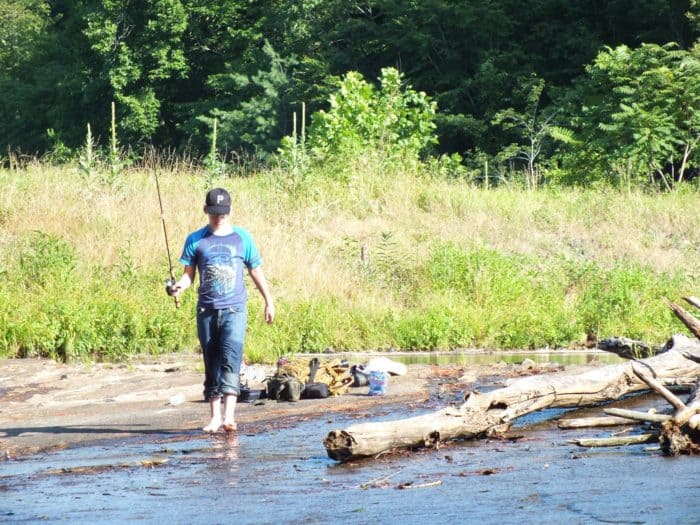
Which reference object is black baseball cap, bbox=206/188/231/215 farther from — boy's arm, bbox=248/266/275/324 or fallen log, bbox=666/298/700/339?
fallen log, bbox=666/298/700/339

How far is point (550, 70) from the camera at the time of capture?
130 ft

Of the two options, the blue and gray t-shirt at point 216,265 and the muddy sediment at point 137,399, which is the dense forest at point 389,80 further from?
the blue and gray t-shirt at point 216,265

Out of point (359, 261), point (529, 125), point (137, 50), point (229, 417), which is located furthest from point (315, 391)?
point (137, 50)

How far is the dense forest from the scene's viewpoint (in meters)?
27.0

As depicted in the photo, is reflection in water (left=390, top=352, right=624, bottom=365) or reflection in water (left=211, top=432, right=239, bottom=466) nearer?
reflection in water (left=211, top=432, right=239, bottom=466)

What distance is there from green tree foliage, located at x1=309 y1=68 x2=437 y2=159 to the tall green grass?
126cm

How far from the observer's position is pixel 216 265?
9.41 meters

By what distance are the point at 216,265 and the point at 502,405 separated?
8.50 ft

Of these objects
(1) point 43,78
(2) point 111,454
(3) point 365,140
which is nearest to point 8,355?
(2) point 111,454

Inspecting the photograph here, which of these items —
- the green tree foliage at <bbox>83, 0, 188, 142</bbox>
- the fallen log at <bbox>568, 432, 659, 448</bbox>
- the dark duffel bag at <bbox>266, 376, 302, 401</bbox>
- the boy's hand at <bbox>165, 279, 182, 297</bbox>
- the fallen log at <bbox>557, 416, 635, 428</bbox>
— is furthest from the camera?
the green tree foliage at <bbox>83, 0, 188, 142</bbox>

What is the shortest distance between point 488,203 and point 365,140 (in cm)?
451

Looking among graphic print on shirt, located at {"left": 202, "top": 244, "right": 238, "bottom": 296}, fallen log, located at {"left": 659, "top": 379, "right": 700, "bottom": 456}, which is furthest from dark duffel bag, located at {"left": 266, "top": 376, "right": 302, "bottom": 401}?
fallen log, located at {"left": 659, "top": 379, "right": 700, "bottom": 456}

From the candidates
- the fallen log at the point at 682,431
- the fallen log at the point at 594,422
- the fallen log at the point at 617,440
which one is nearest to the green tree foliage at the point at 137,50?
the fallen log at the point at 594,422

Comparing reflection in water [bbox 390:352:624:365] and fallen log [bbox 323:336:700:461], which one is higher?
fallen log [bbox 323:336:700:461]
